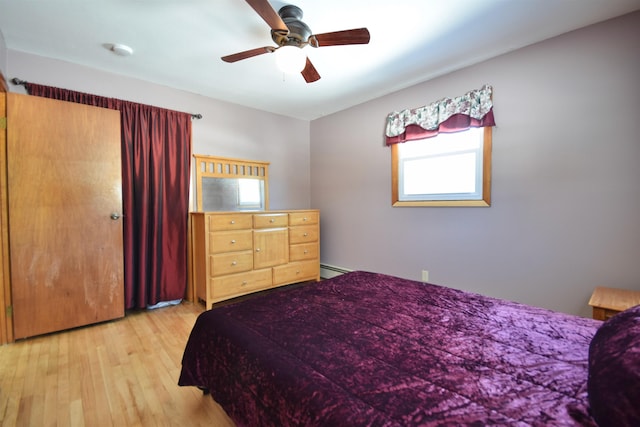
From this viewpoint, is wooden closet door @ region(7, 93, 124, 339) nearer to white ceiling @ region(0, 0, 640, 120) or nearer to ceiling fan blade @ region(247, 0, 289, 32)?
white ceiling @ region(0, 0, 640, 120)

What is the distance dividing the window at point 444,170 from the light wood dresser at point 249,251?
1.26 meters

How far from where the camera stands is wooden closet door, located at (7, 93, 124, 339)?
221 centimetres

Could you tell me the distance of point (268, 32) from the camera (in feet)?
7.11

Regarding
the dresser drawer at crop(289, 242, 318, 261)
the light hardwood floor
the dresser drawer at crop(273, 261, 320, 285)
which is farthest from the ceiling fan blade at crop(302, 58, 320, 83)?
the light hardwood floor

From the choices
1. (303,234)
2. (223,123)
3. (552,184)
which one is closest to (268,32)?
(223,123)

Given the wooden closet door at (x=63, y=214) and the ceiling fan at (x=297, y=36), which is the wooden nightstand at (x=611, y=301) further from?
the wooden closet door at (x=63, y=214)

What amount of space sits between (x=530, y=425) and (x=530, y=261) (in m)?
2.08

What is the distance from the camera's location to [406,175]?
3.23m

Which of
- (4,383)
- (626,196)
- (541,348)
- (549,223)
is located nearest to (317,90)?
(549,223)

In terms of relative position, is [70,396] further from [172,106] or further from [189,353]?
[172,106]

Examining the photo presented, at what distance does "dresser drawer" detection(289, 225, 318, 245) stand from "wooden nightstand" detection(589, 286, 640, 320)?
2.69 metres

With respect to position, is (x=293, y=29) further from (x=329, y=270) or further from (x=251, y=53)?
(x=329, y=270)

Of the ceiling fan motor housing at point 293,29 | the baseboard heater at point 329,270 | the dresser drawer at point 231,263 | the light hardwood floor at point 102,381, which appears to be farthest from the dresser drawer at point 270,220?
the ceiling fan motor housing at point 293,29

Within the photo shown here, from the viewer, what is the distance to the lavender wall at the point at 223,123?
2510 mm
